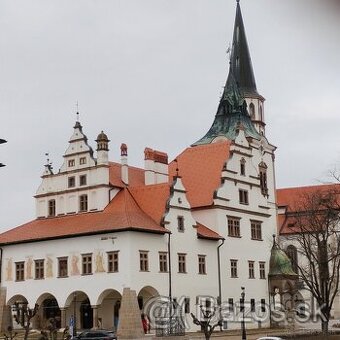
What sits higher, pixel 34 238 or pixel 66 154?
pixel 66 154

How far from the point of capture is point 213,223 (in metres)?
55.5

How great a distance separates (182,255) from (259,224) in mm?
12156

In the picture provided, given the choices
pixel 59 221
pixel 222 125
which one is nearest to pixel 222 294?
pixel 59 221

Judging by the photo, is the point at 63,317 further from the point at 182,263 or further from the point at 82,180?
the point at 82,180

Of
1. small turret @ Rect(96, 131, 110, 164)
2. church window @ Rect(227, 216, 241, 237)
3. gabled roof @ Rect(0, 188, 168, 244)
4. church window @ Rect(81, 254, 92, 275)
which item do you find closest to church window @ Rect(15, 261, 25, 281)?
gabled roof @ Rect(0, 188, 168, 244)

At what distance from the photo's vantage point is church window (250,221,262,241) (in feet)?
197

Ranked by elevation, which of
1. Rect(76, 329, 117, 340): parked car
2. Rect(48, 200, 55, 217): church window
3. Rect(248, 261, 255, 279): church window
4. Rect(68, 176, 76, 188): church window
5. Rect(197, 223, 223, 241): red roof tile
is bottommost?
Rect(76, 329, 117, 340): parked car

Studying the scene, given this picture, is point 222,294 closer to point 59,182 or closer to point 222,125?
point 59,182

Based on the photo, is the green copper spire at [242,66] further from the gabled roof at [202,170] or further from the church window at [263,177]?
the gabled roof at [202,170]

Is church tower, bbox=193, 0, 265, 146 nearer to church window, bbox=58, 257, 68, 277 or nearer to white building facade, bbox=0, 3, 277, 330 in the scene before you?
white building facade, bbox=0, 3, 277, 330

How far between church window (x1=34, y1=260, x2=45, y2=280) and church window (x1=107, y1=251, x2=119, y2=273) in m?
6.23

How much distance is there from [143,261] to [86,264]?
4.03 metres

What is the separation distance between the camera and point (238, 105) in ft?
235

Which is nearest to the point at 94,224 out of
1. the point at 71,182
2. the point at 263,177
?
the point at 71,182
